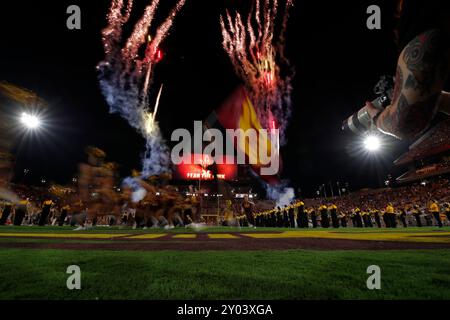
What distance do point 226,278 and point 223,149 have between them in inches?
3315

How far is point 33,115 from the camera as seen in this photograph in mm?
24109

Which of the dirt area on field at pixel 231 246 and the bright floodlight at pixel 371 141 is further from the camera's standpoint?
the dirt area on field at pixel 231 246

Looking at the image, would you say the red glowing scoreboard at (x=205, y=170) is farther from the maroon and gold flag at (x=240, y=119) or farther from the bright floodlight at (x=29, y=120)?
the bright floodlight at (x=29, y=120)

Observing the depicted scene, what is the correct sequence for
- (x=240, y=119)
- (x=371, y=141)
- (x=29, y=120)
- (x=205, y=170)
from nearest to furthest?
1. (x=371, y=141)
2. (x=29, y=120)
3. (x=240, y=119)
4. (x=205, y=170)

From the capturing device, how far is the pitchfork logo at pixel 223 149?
7138cm

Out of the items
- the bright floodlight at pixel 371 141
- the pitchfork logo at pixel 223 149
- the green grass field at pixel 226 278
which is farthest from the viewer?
the pitchfork logo at pixel 223 149

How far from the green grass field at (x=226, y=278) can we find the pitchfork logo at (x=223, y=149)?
64410 mm

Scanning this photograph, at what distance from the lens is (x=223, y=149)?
8625cm

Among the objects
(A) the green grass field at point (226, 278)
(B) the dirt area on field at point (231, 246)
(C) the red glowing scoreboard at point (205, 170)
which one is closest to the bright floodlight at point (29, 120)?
(B) the dirt area on field at point (231, 246)

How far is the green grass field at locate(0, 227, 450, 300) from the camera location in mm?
1760

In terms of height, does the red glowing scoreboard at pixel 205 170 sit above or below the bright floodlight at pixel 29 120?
above

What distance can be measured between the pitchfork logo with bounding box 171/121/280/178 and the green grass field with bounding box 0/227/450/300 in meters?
64.4

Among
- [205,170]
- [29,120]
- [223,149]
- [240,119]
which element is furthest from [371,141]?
[223,149]

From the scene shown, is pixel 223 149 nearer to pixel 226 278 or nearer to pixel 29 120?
pixel 29 120
